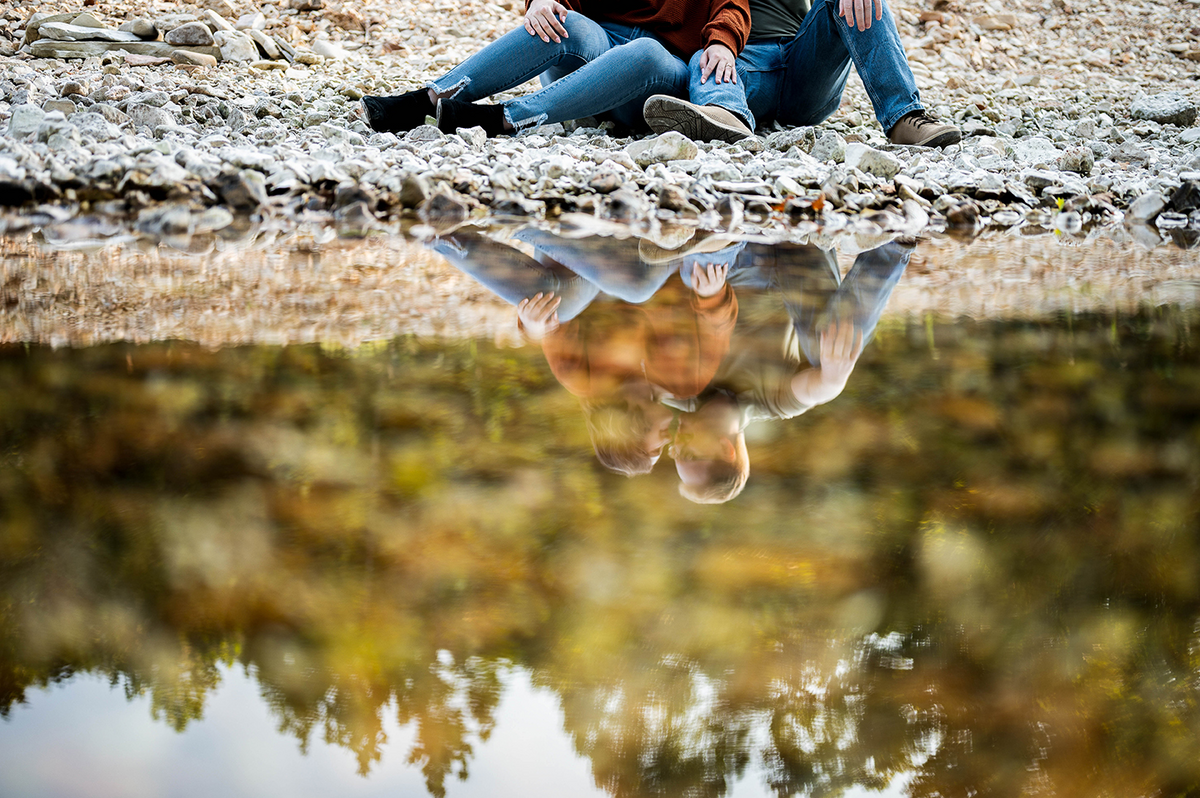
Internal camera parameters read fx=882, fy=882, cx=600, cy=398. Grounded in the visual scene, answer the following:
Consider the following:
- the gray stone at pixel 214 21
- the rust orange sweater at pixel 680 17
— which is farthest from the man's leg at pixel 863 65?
the gray stone at pixel 214 21

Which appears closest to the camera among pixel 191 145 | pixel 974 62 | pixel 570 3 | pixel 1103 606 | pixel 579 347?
pixel 1103 606

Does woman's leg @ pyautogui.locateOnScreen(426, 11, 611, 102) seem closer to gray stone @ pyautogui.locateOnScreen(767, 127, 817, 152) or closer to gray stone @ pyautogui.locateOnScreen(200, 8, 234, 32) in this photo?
gray stone @ pyautogui.locateOnScreen(767, 127, 817, 152)

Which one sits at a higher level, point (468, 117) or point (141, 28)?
point (468, 117)

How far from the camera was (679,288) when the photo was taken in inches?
54.5

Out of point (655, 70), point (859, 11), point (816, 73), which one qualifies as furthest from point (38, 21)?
point (859, 11)

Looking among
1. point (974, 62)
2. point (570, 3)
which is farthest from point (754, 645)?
point (974, 62)

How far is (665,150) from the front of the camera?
2.70 m

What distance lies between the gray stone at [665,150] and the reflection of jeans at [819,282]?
3.08 ft

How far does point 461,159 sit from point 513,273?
1153mm

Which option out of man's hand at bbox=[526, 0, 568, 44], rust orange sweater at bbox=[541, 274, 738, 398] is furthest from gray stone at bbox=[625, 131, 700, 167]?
rust orange sweater at bbox=[541, 274, 738, 398]

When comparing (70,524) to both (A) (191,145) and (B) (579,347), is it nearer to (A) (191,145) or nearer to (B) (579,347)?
(B) (579,347)

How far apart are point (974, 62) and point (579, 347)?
5.97m

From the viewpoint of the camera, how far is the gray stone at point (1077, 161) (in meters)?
2.90

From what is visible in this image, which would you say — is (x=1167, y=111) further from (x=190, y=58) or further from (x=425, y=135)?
(x=190, y=58)
